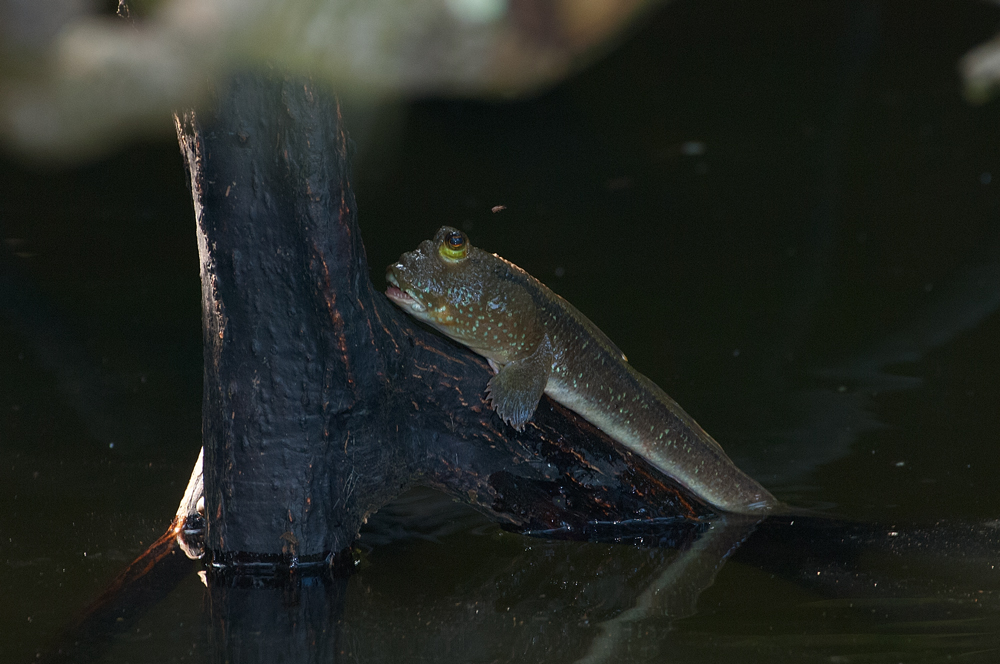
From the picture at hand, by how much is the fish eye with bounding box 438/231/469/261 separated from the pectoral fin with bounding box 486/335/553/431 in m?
0.32

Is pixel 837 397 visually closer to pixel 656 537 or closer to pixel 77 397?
pixel 656 537

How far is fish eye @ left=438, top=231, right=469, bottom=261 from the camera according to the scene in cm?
235

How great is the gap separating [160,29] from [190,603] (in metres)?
1.33

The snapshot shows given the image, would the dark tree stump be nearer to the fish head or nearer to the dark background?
the fish head

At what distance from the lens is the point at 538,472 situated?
8.38 ft

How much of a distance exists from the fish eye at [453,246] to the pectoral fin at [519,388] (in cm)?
32

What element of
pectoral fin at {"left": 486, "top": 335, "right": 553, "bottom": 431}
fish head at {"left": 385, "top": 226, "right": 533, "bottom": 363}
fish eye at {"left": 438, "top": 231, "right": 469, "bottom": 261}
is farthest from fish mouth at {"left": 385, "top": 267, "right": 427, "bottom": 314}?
pectoral fin at {"left": 486, "top": 335, "right": 553, "bottom": 431}

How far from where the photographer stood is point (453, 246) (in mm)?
2359

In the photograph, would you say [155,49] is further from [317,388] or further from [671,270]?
[671,270]

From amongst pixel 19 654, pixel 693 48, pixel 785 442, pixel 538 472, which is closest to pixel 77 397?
pixel 19 654

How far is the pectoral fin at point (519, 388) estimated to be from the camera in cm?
239

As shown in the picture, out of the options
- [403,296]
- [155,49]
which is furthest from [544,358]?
[155,49]

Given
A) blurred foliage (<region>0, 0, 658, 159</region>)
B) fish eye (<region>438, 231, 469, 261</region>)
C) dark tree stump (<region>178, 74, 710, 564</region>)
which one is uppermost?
blurred foliage (<region>0, 0, 658, 159</region>)

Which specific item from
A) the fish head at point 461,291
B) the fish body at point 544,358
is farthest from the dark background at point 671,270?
the fish head at point 461,291
